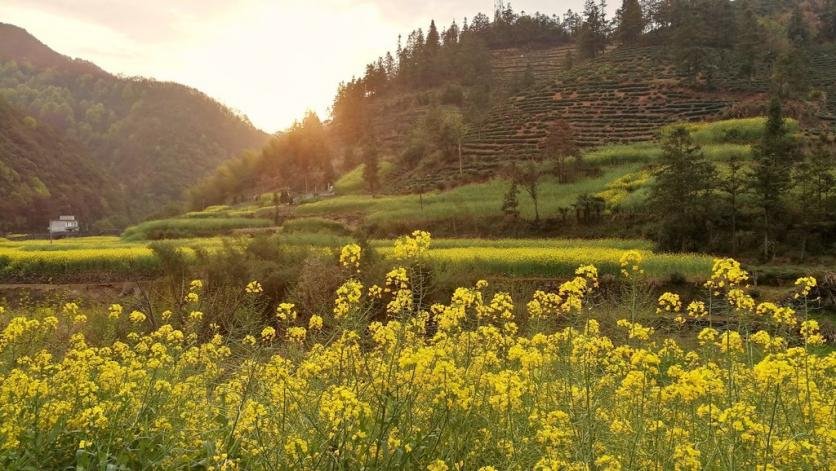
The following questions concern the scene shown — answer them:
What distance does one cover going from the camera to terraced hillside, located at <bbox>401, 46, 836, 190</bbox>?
46.4 metres

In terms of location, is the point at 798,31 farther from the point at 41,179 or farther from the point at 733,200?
the point at 41,179

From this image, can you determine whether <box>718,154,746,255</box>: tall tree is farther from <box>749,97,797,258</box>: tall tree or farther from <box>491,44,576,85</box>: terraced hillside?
<box>491,44,576,85</box>: terraced hillside

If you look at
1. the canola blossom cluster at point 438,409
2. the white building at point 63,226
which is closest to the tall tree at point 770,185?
the canola blossom cluster at point 438,409

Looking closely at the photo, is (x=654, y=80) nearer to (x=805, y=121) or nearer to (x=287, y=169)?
(x=805, y=121)

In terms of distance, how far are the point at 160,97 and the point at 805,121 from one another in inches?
4541

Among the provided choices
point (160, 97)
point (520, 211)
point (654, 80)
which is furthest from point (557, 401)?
point (160, 97)

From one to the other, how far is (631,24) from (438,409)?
8712 cm

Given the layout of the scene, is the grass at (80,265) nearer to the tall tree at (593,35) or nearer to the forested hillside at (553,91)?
the forested hillside at (553,91)

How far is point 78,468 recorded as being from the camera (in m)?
3.39

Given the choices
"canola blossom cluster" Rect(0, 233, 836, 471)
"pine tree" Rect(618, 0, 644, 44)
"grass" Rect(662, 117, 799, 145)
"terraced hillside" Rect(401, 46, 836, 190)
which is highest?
"pine tree" Rect(618, 0, 644, 44)

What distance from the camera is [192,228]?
1478 inches

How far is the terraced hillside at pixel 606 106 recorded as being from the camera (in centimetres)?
4639

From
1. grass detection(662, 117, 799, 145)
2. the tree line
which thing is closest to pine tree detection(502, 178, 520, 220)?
the tree line

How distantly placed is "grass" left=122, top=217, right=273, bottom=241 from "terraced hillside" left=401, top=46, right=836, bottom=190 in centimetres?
1373
